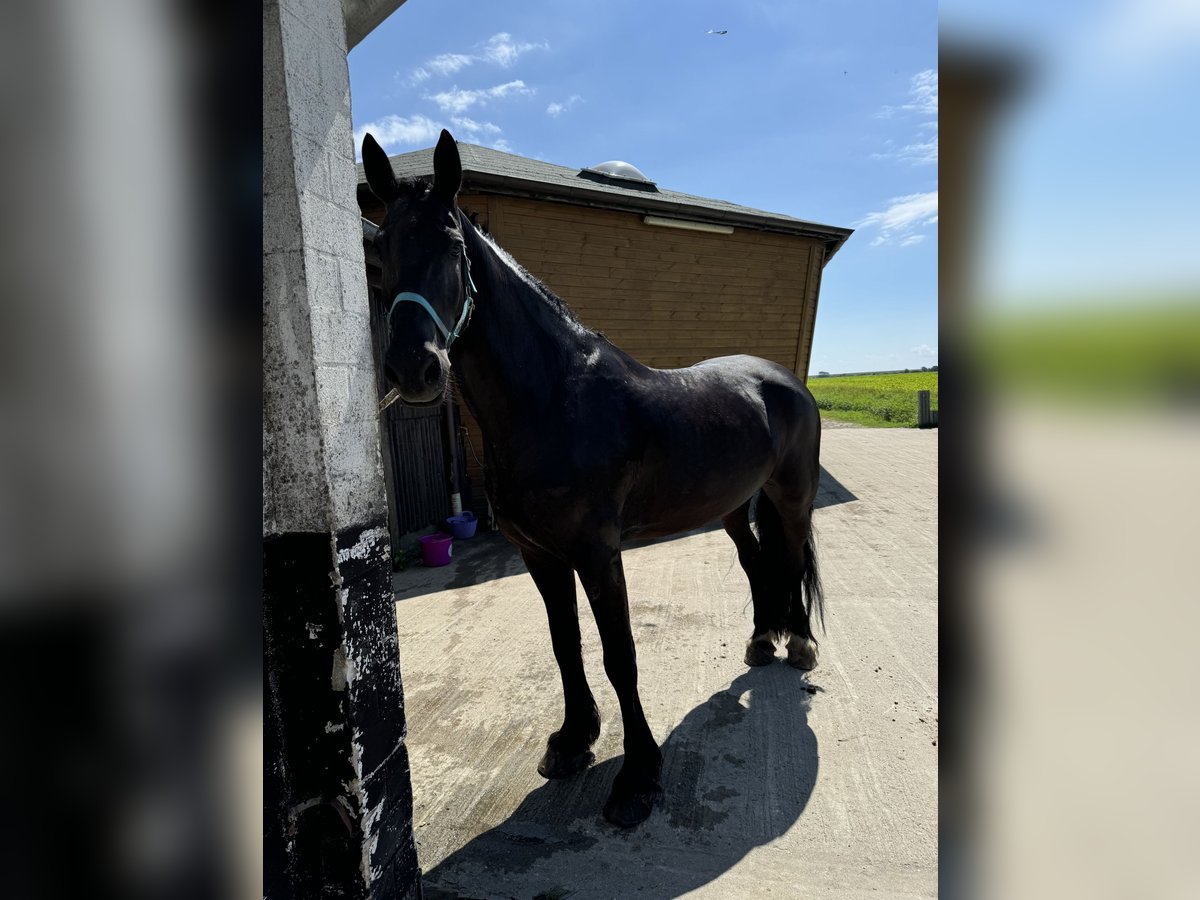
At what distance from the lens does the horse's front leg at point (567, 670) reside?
2695mm

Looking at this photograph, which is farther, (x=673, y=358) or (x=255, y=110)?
(x=673, y=358)

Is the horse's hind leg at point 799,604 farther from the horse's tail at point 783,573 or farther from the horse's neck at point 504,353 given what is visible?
the horse's neck at point 504,353

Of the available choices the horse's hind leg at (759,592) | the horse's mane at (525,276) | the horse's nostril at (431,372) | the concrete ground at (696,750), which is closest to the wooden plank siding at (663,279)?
the concrete ground at (696,750)

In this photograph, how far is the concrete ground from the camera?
2.10 metres

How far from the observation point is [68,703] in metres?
0.43

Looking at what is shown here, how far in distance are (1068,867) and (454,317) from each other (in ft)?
6.29

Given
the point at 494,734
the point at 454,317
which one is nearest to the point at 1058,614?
the point at 454,317

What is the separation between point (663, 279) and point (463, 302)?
20.6ft

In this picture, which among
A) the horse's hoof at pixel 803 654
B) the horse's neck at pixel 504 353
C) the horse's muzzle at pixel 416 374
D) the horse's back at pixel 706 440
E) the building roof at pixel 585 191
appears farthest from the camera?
the building roof at pixel 585 191

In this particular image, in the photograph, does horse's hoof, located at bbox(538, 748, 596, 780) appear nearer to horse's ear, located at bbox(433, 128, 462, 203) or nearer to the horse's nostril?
the horse's nostril

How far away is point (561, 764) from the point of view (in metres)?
2.66

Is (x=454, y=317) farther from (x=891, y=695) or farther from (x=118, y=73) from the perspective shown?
(x=891, y=695)

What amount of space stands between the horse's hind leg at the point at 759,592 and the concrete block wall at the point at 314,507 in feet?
7.97

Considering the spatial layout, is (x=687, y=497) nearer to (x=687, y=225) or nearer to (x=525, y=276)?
(x=525, y=276)
